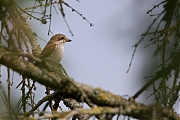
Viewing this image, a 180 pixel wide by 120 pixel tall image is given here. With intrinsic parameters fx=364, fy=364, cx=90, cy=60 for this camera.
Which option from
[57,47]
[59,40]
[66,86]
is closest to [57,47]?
[57,47]

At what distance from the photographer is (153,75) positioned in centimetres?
167

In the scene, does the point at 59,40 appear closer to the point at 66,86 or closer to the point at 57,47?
the point at 57,47

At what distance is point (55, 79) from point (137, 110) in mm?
417

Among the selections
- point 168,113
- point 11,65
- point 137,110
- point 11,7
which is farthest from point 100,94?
point 11,7

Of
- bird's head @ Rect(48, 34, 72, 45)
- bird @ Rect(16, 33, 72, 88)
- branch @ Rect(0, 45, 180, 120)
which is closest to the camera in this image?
branch @ Rect(0, 45, 180, 120)

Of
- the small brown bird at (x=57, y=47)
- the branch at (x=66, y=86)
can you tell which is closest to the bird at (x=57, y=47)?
the small brown bird at (x=57, y=47)

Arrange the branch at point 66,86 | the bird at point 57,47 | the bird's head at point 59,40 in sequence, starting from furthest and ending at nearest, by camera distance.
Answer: the bird's head at point 59,40 → the bird at point 57,47 → the branch at point 66,86

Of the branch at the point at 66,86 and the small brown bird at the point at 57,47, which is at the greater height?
the small brown bird at the point at 57,47

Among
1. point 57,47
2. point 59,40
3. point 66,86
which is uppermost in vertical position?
point 59,40

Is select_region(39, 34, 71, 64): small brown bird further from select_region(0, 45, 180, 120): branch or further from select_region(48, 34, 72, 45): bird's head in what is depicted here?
select_region(0, 45, 180, 120): branch

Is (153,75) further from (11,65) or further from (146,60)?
(11,65)

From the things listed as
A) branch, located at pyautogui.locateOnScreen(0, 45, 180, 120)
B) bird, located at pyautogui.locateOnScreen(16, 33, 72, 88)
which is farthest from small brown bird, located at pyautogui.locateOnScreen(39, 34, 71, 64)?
branch, located at pyautogui.locateOnScreen(0, 45, 180, 120)

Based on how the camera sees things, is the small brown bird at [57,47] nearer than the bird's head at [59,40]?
Yes

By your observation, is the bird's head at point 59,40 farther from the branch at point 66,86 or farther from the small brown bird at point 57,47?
the branch at point 66,86
